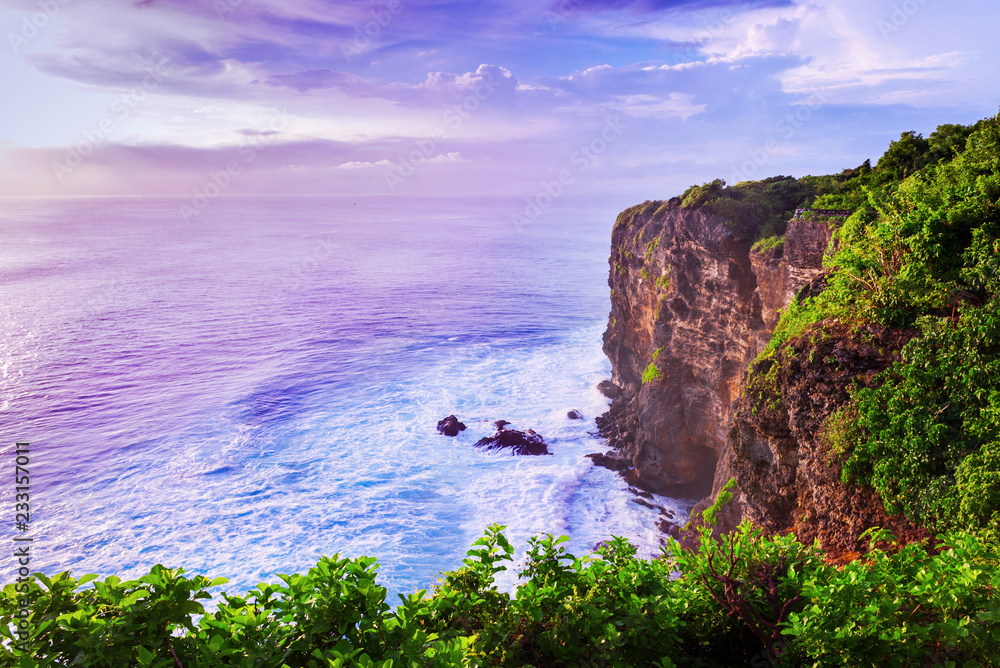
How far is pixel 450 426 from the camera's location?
39.3 metres

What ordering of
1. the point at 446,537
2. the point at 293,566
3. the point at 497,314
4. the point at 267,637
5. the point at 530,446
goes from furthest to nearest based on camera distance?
the point at 497,314, the point at 530,446, the point at 446,537, the point at 293,566, the point at 267,637

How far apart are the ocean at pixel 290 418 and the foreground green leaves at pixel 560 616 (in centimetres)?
965

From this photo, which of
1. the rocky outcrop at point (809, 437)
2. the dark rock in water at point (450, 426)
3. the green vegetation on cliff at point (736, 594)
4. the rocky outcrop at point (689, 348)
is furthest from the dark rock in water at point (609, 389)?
the green vegetation on cliff at point (736, 594)

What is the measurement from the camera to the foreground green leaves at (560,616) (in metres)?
4.38

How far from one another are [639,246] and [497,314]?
3607cm

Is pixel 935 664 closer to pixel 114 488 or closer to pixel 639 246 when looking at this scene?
pixel 639 246

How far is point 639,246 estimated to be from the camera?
4028 cm

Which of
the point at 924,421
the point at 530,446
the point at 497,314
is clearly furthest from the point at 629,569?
the point at 497,314

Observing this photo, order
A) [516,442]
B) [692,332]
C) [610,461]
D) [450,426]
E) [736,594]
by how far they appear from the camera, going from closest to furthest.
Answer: [736,594]
[692,332]
[610,461]
[516,442]
[450,426]

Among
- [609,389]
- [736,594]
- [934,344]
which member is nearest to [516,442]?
[609,389]

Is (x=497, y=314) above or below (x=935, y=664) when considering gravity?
below

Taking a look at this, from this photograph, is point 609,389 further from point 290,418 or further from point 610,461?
point 290,418

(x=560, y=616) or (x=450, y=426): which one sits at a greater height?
(x=560, y=616)

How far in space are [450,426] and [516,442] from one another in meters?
5.39
